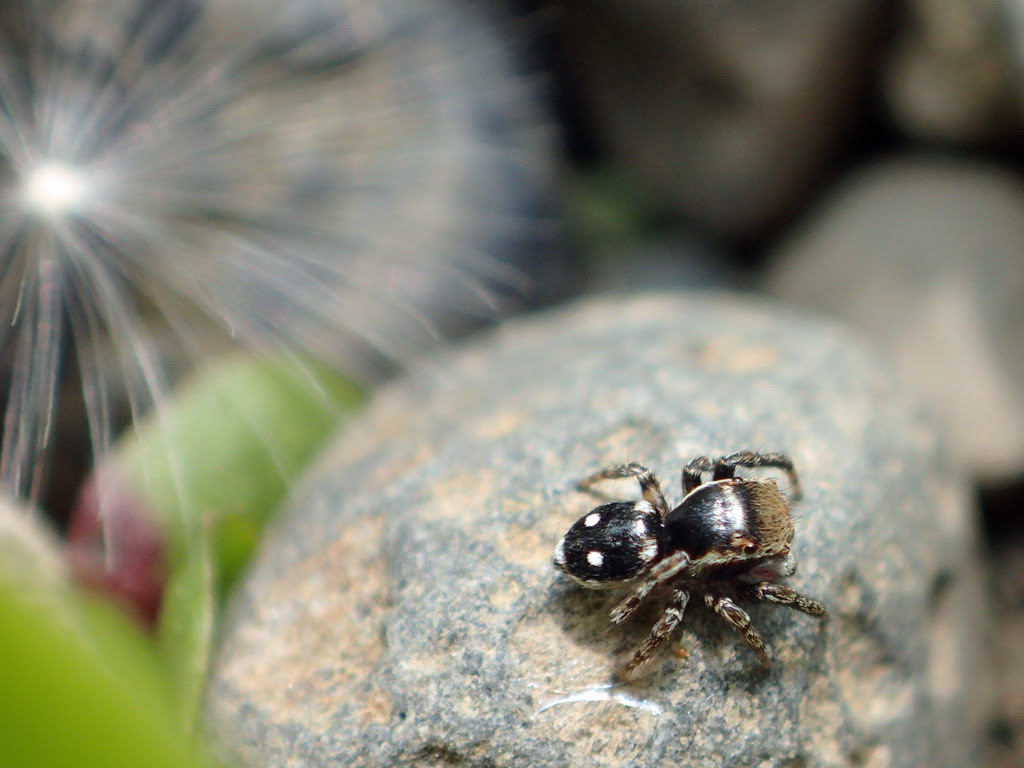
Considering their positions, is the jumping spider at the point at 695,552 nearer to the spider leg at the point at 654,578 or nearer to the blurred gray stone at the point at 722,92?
the spider leg at the point at 654,578

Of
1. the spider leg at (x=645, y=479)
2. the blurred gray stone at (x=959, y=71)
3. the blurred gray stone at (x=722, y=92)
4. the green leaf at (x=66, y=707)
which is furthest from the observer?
the blurred gray stone at (x=722, y=92)

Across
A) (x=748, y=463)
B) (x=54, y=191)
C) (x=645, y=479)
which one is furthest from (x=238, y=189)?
(x=748, y=463)

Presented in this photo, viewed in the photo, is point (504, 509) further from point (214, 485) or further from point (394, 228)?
point (394, 228)

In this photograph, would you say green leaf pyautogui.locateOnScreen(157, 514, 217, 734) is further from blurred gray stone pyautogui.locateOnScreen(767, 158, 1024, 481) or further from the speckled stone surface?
blurred gray stone pyautogui.locateOnScreen(767, 158, 1024, 481)

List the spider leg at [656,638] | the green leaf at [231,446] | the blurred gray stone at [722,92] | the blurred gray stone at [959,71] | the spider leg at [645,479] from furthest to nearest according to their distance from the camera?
the blurred gray stone at [722,92]
the blurred gray stone at [959,71]
the green leaf at [231,446]
the spider leg at [645,479]
the spider leg at [656,638]

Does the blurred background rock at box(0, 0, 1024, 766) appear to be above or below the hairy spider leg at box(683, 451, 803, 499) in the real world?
above

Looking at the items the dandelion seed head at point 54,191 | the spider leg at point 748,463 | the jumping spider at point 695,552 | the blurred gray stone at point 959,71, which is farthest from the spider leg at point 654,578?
the blurred gray stone at point 959,71

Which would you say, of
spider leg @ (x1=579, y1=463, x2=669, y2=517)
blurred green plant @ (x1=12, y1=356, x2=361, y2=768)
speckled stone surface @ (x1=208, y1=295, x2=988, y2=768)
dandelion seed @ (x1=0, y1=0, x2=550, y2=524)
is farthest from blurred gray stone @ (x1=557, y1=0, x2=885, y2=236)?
spider leg @ (x1=579, y1=463, x2=669, y2=517)
